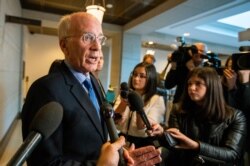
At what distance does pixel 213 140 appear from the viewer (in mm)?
1549

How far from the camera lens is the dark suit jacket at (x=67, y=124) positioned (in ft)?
2.82

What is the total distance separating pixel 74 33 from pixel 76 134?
45 centimetres

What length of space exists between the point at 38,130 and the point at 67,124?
395mm

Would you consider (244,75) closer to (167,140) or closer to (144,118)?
(167,140)

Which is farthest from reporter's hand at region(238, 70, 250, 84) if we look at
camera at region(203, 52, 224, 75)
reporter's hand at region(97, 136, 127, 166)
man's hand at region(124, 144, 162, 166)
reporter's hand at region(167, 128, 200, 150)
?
reporter's hand at region(97, 136, 127, 166)

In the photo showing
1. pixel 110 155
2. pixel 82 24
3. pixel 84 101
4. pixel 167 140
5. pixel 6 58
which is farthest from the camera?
pixel 6 58

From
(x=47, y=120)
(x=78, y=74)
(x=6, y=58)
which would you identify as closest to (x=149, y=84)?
(x=78, y=74)

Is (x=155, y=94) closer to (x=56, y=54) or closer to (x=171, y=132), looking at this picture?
(x=171, y=132)

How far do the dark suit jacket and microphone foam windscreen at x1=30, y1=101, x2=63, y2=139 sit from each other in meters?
0.28

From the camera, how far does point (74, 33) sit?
1104 mm

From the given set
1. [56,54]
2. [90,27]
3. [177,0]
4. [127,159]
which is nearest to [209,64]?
[90,27]

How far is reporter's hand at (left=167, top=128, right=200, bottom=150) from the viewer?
1444 millimetres

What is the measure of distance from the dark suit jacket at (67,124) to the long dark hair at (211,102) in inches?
33.0

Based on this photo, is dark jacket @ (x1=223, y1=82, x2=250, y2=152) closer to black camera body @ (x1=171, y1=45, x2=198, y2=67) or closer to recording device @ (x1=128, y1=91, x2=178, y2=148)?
black camera body @ (x1=171, y1=45, x2=198, y2=67)
